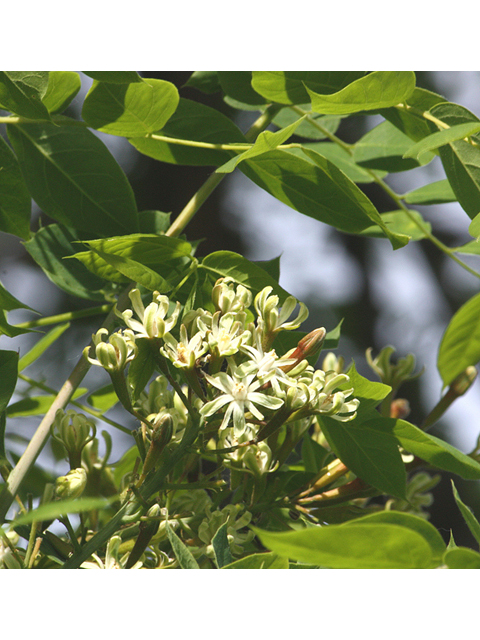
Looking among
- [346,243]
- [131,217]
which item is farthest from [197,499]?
[346,243]

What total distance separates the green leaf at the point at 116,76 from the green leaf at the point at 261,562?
1.16 feet

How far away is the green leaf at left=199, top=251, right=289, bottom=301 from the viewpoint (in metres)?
0.50

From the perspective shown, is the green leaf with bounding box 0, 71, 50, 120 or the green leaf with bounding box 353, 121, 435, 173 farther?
the green leaf with bounding box 353, 121, 435, 173

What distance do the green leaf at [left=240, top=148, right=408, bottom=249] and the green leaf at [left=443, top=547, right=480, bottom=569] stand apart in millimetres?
253

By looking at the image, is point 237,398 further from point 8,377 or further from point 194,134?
point 194,134

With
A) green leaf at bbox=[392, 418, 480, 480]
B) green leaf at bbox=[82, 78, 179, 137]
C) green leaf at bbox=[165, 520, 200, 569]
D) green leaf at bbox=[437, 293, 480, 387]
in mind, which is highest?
green leaf at bbox=[82, 78, 179, 137]

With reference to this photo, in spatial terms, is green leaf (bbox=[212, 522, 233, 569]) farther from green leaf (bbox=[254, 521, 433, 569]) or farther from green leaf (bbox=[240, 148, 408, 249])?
→ green leaf (bbox=[240, 148, 408, 249])

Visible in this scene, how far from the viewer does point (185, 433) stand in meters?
→ 0.44

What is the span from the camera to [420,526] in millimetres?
328

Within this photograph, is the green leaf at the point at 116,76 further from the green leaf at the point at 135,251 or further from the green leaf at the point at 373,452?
the green leaf at the point at 373,452

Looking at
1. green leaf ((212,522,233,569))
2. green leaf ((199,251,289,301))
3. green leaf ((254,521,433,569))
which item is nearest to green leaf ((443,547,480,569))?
green leaf ((254,521,433,569))

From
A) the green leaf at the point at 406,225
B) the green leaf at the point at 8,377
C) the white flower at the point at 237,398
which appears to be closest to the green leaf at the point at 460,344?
the green leaf at the point at 406,225

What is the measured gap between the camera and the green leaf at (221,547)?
39cm

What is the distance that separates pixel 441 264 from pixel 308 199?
5.52ft
